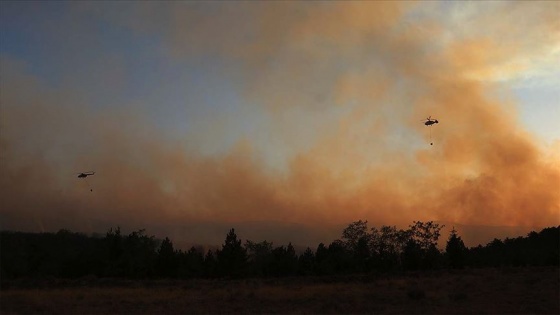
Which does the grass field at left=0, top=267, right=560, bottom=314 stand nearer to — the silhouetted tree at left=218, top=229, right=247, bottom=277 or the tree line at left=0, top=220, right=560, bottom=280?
the tree line at left=0, top=220, right=560, bottom=280

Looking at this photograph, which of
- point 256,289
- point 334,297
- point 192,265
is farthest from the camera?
point 192,265

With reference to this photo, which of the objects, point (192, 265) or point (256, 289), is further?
point (192, 265)

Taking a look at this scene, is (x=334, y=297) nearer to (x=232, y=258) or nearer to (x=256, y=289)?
(x=256, y=289)

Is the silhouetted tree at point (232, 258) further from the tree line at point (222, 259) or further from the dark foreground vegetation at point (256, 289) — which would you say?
the dark foreground vegetation at point (256, 289)

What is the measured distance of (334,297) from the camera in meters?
24.7

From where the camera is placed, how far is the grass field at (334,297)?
70.6 ft

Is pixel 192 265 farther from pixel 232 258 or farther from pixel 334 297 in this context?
pixel 334 297

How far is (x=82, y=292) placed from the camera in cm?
2756

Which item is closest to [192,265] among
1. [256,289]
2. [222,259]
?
[222,259]

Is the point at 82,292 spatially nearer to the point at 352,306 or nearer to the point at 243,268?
the point at 352,306

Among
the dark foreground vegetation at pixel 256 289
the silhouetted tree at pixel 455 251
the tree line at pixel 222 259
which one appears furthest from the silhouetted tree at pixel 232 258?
the silhouetted tree at pixel 455 251

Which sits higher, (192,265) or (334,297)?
(192,265)

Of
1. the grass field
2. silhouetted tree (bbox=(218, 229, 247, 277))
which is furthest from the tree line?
the grass field

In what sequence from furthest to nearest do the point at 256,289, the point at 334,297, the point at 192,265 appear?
the point at 192,265, the point at 256,289, the point at 334,297
